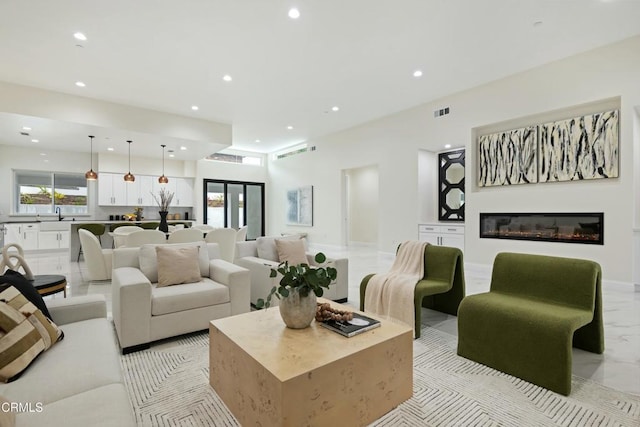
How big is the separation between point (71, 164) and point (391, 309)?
947 centimetres

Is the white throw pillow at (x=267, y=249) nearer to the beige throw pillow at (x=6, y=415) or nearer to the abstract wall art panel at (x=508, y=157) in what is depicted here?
the beige throw pillow at (x=6, y=415)

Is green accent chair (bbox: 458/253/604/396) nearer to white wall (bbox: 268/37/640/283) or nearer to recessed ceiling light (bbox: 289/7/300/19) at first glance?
white wall (bbox: 268/37/640/283)

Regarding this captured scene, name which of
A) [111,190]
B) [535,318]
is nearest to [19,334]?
[535,318]

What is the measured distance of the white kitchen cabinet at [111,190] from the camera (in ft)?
27.5

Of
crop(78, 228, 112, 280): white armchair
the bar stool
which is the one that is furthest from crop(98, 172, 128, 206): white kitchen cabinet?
crop(78, 228, 112, 280): white armchair

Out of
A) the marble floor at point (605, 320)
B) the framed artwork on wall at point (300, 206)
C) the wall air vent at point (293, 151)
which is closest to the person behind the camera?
the marble floor at point (605, 320)

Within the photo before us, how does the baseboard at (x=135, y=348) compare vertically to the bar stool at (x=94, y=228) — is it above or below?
below

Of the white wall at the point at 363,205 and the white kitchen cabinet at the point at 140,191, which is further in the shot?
the white wall at the point at 363,205

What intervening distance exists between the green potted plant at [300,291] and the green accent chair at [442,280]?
1.27 m

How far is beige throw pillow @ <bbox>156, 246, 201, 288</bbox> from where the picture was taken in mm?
2910

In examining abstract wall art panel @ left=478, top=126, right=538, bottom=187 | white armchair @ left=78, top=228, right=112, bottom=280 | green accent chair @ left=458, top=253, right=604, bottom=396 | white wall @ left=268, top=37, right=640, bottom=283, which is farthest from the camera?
abstract wall art panel @ left=478, top=126, right=538, bottom=187

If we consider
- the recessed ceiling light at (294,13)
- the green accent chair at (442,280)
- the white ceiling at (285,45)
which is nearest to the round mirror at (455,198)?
the white ceiling at (285,45)

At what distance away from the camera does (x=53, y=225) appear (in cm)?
760

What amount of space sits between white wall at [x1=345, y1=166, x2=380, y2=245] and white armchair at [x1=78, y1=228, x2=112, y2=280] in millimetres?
6853
